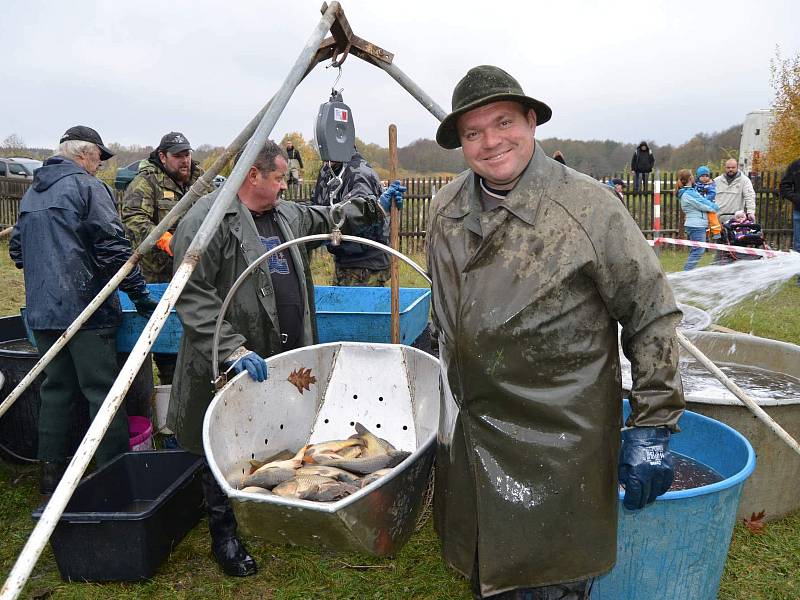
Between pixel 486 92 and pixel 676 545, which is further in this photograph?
pixel 676 545

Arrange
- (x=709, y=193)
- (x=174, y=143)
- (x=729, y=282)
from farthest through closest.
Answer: (x=709, y=193)
(x=729, y=282)
(x=174, y=143)

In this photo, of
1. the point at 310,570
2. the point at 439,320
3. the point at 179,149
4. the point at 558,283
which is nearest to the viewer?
the point at 558,283

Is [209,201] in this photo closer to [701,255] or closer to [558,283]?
[558,283]

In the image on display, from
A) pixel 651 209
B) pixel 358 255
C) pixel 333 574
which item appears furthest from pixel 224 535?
pixel 651 209

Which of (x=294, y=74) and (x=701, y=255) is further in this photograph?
(x=701, y=255)

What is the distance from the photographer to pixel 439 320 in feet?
6.76

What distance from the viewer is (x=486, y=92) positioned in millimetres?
1881

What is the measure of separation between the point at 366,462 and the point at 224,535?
3.21ft

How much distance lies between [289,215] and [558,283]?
2.06 m

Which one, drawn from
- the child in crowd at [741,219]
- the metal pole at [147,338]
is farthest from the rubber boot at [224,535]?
the child in crowd at [741,219]

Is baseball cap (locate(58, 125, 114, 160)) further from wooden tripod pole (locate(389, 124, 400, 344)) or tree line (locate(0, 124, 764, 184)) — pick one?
tree line (locate(0, 124, 764, 184))

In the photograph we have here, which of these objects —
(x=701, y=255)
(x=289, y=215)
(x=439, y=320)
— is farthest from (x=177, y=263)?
(x=701, y=255)

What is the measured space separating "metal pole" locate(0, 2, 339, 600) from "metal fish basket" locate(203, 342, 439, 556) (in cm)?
39

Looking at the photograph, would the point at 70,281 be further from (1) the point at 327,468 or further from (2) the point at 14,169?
(2) the point at 14,169
